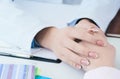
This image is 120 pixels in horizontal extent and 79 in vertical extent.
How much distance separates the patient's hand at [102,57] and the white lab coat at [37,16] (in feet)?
0.59

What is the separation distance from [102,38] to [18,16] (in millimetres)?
311

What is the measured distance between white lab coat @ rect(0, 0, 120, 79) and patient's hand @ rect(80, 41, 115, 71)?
18cm

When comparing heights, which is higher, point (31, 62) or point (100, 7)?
point (100, 7)

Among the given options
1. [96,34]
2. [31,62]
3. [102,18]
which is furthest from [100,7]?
[31,62]

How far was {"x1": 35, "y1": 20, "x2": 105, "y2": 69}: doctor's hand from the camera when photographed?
2.21ft

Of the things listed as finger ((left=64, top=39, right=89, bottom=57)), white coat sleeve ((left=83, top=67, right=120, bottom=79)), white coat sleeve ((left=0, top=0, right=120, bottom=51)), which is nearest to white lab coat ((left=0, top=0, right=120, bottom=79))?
white coat sleeve ((left=0, top=0, right=120, bottom=51))

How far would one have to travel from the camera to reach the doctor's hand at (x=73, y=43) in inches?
26.5

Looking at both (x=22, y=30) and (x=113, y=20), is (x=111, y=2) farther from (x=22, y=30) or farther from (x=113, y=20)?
(x=22, y=30)

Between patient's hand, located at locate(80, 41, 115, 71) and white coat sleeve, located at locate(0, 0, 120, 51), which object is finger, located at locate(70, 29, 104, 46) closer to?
patient's hand, located at locate(80, 41, 115, 71)

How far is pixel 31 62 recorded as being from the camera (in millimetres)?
695

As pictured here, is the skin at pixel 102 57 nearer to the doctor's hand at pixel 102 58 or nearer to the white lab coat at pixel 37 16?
the doctor's hand at pixel 102 58

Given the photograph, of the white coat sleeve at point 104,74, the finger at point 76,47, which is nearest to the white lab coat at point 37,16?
the finger at point 76,47

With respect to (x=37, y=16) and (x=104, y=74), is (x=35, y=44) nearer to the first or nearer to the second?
(x=37, y=16)

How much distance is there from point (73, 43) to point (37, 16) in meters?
0.27
